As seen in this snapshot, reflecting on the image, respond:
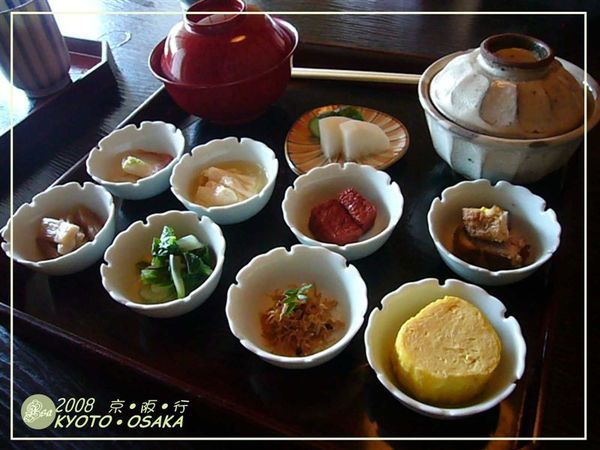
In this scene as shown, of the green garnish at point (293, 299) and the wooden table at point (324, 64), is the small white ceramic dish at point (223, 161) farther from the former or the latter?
the wooden table at point (324, 64)

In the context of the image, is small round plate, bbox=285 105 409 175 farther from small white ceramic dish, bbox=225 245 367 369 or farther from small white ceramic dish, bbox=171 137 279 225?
small white ceramic dish, bbox=225 245 367 369

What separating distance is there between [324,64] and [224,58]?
1.37 ft

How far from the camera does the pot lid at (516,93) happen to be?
0.99 m

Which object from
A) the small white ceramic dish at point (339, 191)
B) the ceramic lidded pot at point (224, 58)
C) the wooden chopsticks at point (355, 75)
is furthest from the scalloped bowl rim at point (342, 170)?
the wooden chopsticks at point (355, 75)

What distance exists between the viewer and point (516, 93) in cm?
100

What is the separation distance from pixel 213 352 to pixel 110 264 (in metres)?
0.28

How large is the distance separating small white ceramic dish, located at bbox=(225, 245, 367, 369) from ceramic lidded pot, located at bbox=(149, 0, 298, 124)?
0.48 m

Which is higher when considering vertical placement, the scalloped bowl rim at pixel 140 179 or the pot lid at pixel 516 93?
the pot lid at pixel 516 93

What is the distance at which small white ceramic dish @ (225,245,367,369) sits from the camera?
2.98 ft

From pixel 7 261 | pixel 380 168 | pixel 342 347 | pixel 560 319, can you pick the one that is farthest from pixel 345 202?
pixel 7 261

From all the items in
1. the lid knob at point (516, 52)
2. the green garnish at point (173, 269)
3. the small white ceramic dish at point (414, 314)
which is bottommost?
the small white ceramic dish at point (414, 314)

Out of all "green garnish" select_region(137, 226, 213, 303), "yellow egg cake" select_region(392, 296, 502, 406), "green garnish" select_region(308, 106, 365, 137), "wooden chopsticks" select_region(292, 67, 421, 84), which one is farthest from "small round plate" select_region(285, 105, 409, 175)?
"yellow egg cake" select_region(392, 296, 502, 406)

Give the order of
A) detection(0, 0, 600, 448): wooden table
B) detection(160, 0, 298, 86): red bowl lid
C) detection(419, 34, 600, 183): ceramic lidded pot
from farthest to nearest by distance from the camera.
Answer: detection(160, 0, 298, 86): red bowl lid, detection(419, 34, 600, 183): ceramic lidded pot, detection(0, 0, 600, 448): wooden table

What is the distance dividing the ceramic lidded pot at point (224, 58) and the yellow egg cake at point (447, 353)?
0.72 meters
